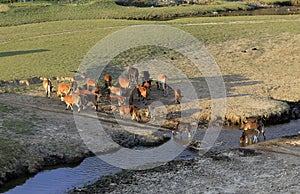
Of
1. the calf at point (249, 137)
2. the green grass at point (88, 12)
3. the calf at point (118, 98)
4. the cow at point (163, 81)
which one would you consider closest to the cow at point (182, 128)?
the calf at point (249, 137)

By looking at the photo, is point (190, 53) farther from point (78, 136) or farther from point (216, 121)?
point (78, 136)

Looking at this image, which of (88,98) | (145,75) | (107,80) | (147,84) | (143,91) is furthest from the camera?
(145,75)

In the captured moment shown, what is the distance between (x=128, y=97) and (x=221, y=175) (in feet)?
29.9

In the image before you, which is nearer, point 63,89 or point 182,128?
point 182,128

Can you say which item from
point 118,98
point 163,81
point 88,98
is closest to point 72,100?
point 88,98

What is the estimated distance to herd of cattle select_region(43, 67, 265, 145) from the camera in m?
23.2

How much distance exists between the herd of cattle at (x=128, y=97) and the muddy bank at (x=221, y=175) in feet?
5.57

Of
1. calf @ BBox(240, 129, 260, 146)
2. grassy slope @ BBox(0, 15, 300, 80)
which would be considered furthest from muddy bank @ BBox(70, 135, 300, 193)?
grassy slope @ BBox(0, 15, 300, 80)

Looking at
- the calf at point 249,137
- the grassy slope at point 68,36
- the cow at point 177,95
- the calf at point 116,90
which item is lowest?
the calf at point 249,137

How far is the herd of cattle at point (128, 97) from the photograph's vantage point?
23234 millimetres

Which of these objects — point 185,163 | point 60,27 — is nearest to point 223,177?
point 185,163

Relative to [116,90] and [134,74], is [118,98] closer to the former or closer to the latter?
[116,90]

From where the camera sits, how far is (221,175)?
19.2 m

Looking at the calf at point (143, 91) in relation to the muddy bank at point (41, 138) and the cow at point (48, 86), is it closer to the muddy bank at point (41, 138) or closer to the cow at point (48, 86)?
the muddy bank at point (41, 138)
